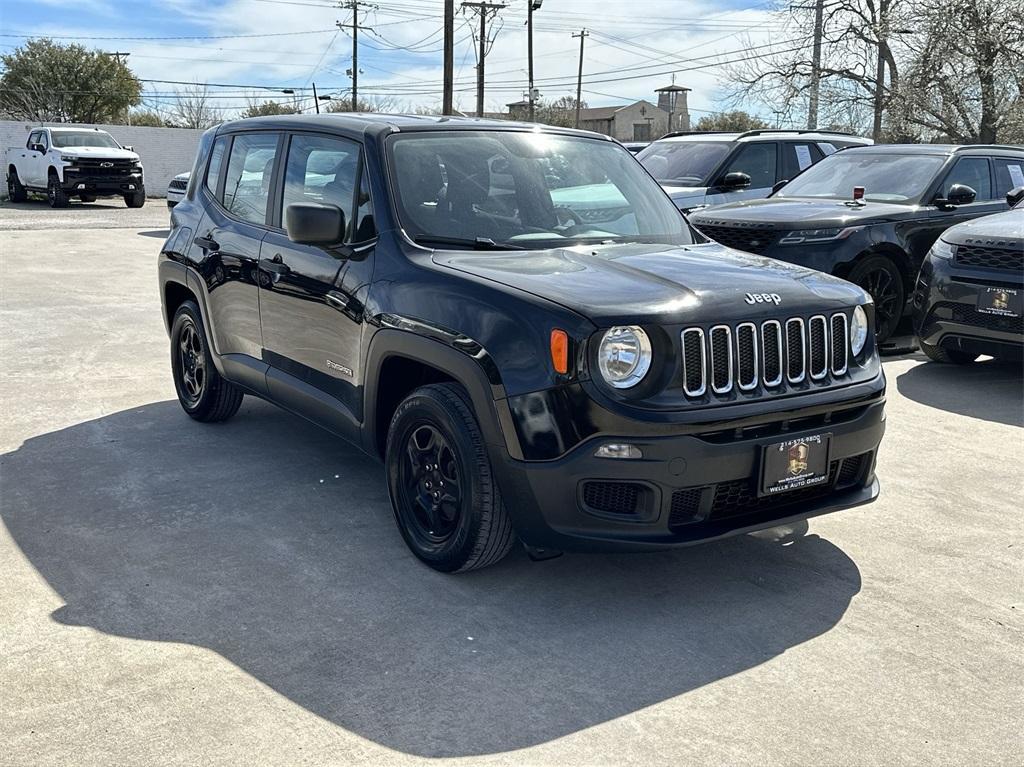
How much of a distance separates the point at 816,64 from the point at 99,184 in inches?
789

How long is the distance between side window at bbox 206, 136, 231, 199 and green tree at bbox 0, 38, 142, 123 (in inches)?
→ 1934

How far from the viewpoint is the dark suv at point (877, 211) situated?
8555 millimetres

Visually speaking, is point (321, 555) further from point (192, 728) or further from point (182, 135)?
point (182, 135)

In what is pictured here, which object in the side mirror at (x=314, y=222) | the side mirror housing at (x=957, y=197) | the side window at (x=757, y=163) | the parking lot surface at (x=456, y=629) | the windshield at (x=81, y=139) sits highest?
the windshield at (x=81, y=139)

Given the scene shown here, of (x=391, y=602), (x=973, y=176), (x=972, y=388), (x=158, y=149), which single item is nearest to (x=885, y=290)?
(x=972, y=388)

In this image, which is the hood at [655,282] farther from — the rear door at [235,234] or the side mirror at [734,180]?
the side mirror at [734,180]

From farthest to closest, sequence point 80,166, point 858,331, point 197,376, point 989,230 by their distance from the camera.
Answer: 1. point 80,166
2. point 989,230
3. point 197,376
4. point 858,331

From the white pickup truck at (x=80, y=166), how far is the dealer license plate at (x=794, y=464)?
26428 mm

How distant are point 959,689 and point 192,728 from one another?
2386 mm

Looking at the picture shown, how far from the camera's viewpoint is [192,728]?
3.05 m

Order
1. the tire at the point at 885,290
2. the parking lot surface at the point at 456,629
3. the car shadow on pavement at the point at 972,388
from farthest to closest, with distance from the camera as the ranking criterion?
the tire at the point at 885,290, the car shadow on pavement at the point at 972,388, the parking lot surface at the point at 456,629

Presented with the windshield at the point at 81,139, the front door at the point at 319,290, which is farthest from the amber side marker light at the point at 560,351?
the windshield at the point at 81,139

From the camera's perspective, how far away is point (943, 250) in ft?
25.9

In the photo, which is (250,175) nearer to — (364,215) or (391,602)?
(364,215)
